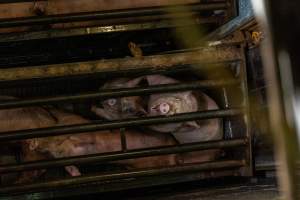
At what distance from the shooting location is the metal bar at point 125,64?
2.05 m

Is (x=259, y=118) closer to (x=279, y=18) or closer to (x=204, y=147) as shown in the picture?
(x=204, y=147)

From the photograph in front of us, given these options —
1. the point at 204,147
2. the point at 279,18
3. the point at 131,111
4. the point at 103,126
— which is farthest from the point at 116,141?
the point at 279,18

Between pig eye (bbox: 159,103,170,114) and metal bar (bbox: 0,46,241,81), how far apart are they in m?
0.20

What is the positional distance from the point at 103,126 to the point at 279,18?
5.30 ft

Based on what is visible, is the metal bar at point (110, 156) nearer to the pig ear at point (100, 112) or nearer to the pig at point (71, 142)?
the pig at point (71, 142)

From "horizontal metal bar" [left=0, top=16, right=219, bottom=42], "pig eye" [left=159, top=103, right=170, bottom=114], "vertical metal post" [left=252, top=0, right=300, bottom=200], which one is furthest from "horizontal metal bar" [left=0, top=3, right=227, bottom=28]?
"vertical metal post" [left=252, top=0, right=300, bottom=200]

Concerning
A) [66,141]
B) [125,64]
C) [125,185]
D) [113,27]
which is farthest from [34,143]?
[113,27]

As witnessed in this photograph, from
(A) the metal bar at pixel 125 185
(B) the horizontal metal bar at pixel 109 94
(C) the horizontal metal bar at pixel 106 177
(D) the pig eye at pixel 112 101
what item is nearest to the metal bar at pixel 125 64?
(B) the horizontal metal bar at pixel 109 94

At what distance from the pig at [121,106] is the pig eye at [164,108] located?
161mm

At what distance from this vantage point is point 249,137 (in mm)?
2227

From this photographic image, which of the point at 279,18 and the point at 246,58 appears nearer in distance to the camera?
the point at 279,18

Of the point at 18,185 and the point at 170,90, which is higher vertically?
the point at 170,90

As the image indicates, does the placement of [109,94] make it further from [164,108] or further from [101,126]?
[164,108]

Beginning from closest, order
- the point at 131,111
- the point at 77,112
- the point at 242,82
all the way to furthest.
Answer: the point at 242,82 < the point at 131,111 < the point at 77,112
